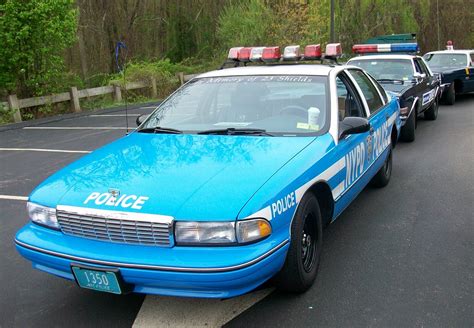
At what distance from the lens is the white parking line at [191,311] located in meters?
3.05

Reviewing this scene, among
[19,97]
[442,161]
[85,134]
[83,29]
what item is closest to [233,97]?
[442,161]

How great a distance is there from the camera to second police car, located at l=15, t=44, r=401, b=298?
2.71m

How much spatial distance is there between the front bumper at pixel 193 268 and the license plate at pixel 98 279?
41mm

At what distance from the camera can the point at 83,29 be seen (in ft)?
66.6

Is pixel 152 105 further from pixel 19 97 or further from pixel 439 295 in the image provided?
pixel 439 295

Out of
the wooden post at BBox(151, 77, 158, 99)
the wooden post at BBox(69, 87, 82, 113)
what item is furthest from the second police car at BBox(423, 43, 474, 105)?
the wooden post at BBox(69, 87, 82, 113)

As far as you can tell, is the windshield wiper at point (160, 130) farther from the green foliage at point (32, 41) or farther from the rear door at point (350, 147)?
the green foliage at point (32, 41)

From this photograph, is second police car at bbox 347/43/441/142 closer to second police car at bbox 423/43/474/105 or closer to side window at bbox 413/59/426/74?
side window at bbox 413/59/426/74

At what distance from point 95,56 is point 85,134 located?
11371mm

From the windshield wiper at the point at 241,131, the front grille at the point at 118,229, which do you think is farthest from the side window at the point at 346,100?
the front grille at the point at 118,229

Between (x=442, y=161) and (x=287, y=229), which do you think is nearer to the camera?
(x=287, y=229)

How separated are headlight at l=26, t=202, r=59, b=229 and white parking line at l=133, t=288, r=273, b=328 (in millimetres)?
809

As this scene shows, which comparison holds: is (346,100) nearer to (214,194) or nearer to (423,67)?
(214,194)

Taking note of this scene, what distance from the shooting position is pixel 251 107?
4152mm
